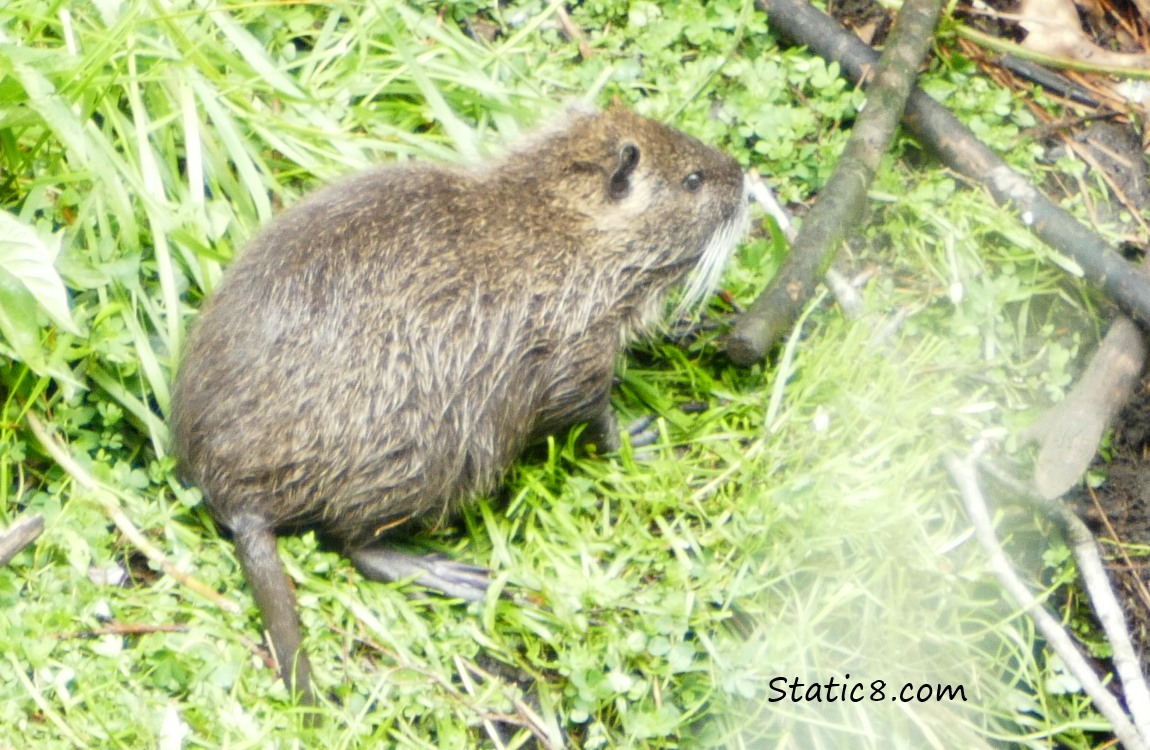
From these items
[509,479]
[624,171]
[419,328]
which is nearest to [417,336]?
[419,328]

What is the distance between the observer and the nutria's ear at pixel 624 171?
364cm

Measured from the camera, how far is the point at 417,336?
3363 millimetres

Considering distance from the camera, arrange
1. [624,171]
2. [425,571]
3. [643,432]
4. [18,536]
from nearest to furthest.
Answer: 1. [18,536]
2. [425,571]
3. [624,171]
4. [643,432]

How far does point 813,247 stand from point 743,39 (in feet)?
3.39

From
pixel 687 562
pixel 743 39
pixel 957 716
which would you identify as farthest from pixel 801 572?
pixel 743 39

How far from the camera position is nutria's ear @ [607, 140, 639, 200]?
11.9 ft

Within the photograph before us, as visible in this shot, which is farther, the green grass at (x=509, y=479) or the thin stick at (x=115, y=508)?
the thin stick at (x=115, y=508)

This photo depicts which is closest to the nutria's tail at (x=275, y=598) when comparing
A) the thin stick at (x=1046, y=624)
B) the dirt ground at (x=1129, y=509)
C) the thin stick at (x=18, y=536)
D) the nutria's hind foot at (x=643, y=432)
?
the thin stick at (x=18, y=536)

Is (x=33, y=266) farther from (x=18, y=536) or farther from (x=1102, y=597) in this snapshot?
(x=1102, y=597)

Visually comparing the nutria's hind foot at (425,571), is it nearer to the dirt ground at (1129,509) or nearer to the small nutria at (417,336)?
the small nutria at (417,336)

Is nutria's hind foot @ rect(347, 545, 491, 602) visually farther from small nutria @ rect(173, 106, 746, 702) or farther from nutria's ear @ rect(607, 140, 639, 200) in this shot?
nutria's ear @ rect(607, 140, 639, 200)

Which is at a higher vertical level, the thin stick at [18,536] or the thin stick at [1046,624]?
the thin stick at [18,536]

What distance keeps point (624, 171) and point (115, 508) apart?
1.53 metres

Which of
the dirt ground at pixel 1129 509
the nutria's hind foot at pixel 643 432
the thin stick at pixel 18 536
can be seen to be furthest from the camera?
the nutria's hind foot at pixel 643 432
